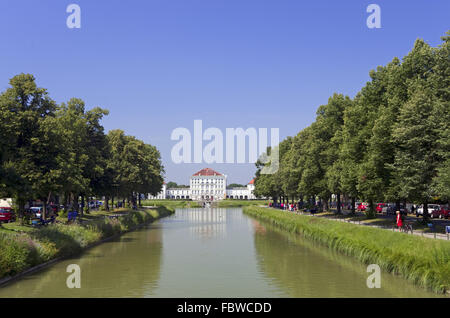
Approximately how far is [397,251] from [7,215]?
43.0 m

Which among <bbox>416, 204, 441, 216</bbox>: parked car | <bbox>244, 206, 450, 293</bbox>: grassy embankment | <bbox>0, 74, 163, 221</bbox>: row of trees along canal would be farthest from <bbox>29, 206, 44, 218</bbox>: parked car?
<bbox>416, 204, 441, 216</bbox>: parked car

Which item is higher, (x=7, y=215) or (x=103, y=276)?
(x=7, y=215)

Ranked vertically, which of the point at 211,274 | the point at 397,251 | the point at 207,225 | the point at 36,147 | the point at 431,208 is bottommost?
the point at 207,225

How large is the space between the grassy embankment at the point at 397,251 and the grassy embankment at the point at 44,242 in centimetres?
2191

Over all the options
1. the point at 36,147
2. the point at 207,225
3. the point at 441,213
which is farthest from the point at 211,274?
the point at 207,225

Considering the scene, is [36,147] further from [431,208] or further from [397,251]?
[431,208]

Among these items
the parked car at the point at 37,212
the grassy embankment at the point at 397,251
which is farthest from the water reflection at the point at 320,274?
the parked car at the point at 37,212

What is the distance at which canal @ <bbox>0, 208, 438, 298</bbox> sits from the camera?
77.7 feet

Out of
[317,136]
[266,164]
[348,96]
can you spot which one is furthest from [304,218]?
[266,164]

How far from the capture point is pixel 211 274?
2931cm

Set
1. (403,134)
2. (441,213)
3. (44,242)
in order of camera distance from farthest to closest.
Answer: (441,213) < (403,134) < (44,242)

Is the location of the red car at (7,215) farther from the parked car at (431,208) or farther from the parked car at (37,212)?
the parked car at (431,208)

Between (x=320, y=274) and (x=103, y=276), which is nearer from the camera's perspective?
(x=103, y=276)
